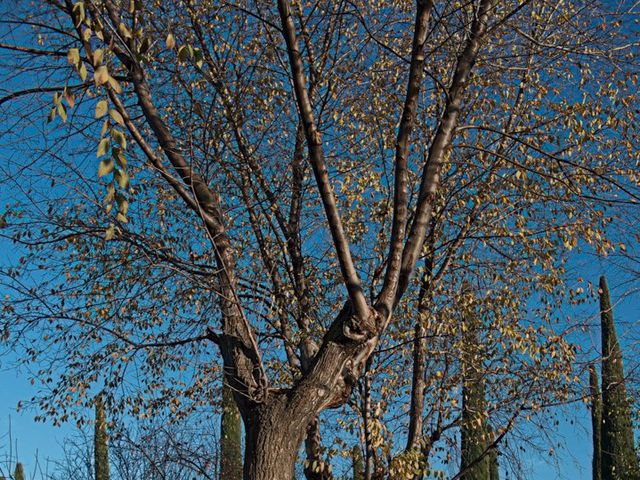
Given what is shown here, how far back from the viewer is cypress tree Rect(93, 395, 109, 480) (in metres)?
11.4

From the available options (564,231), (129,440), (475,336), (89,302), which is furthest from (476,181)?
(129,440)

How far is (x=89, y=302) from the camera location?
1010 cm

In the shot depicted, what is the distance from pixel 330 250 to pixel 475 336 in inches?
91.5

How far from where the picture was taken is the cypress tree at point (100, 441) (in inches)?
448

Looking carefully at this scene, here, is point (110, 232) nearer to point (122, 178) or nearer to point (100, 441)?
point (122, 178)

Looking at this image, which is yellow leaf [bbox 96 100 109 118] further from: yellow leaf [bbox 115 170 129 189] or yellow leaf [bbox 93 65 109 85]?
yellow leaf [bbox 115 170 129 189]

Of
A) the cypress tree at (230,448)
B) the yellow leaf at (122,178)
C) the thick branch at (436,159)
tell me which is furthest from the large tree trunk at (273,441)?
the cypress tree at (230,448)

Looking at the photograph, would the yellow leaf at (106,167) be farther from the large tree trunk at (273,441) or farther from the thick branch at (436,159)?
the thick branch at (436,159)

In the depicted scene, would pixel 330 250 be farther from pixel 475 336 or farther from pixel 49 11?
pixel 49 11

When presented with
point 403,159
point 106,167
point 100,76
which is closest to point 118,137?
point 106,167

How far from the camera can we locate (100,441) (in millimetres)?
12977

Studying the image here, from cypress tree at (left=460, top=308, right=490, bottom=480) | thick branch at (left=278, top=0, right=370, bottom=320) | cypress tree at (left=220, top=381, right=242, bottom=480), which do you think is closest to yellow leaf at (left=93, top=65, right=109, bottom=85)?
thick branch at (left=278, top=0, right=370, bottom=320)

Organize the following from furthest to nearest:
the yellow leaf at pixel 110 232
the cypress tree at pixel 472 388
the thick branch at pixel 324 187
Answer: the cypress tree at pixel 472 388, the thick branch at pixel 324 187, the yellow leaf at pixel 110 232

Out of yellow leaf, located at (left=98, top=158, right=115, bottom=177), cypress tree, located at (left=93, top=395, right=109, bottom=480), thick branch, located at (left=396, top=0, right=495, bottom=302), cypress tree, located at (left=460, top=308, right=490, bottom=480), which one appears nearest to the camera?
yellow leaf, located at (left=98, top=158, right=115, bottom=177)
